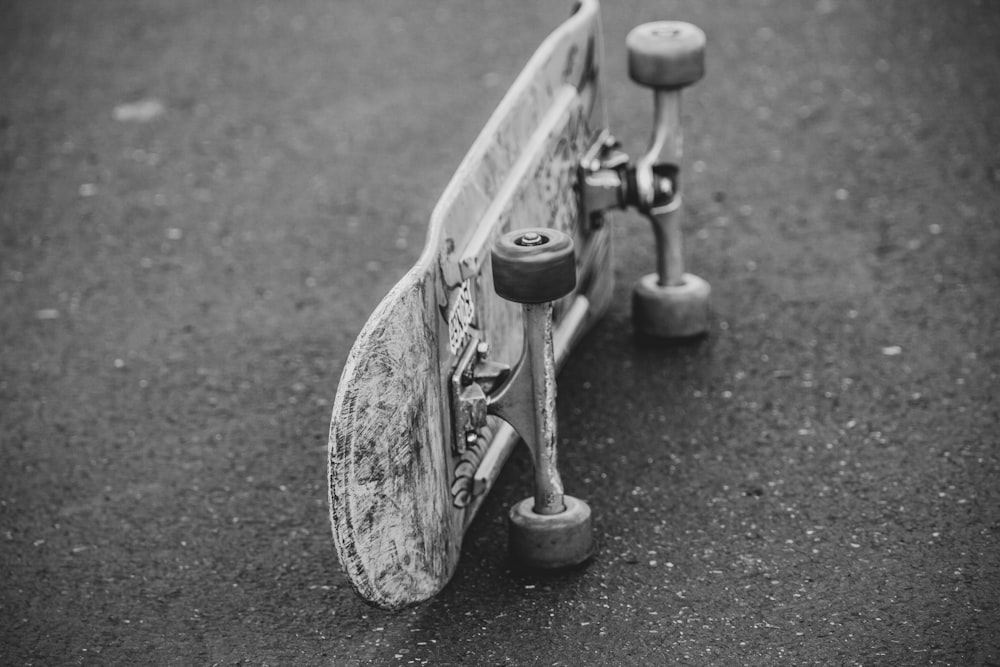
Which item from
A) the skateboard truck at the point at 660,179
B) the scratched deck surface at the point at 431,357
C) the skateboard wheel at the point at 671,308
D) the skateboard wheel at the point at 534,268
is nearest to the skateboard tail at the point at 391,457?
the scratched deck surface at the point at 431,357

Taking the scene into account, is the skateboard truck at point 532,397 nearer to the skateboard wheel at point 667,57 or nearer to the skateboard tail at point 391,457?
the skateboard tail at point 391,457

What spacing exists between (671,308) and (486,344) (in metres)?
1.04

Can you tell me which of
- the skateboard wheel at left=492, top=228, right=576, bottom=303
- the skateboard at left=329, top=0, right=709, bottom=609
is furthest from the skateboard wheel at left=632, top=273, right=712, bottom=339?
the skateboard wheel at left=492, top=228, right=576, bottom=303

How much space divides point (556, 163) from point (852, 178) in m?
A: 1.78

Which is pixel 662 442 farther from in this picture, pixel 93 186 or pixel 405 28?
pixel 405 28

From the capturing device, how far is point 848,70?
209 inches

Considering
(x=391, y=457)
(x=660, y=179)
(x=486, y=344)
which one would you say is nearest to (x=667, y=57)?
(x=660, y=179)

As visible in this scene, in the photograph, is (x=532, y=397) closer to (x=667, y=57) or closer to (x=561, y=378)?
(x=561, y=378)

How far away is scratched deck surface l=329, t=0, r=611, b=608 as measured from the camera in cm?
229

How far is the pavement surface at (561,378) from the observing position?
105 inches

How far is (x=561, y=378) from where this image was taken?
3559mm

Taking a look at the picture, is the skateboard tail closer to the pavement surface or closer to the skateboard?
the skateboard

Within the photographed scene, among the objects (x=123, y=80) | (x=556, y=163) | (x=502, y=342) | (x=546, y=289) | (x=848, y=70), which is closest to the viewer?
(x=546, y=289)

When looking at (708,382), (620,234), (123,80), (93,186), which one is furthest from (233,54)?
(708,382)
